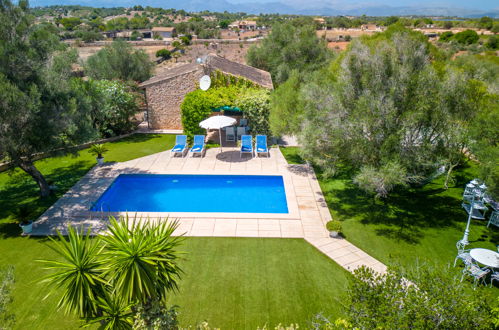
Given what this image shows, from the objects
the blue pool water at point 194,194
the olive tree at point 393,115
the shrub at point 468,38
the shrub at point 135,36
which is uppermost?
the shrub at point 135,36

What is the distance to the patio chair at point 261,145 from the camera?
67.5ft

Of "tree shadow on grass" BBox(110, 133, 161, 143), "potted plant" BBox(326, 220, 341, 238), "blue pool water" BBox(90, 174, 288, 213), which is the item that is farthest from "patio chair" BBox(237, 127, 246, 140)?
"potted plant" BBox(326, 220, 341, 238)

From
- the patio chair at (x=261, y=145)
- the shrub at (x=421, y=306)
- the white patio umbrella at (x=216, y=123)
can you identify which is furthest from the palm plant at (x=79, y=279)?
the patio chair at (x=261, y=145)

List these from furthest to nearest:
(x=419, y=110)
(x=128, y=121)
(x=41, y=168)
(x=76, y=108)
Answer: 1. (x=128, y=121)
2. (x=41, y=168)
3. (x=76, y=108)
4. (x=419, y=110)

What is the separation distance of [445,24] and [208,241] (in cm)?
13439

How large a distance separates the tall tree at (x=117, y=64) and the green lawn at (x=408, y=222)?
889 inches

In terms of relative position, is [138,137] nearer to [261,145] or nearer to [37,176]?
[37,176]

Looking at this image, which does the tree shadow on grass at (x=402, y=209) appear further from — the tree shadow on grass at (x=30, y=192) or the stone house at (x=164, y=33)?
the stone house at (x=164, y=33)

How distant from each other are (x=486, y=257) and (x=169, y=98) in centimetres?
2104

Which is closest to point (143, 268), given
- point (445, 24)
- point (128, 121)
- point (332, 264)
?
point (332, 264)

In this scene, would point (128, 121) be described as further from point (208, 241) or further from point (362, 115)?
point (362, 115)

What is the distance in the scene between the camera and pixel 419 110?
1238 cm

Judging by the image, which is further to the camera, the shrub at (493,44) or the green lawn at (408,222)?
the shrub at (493,44)

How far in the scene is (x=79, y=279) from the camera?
7.52m
